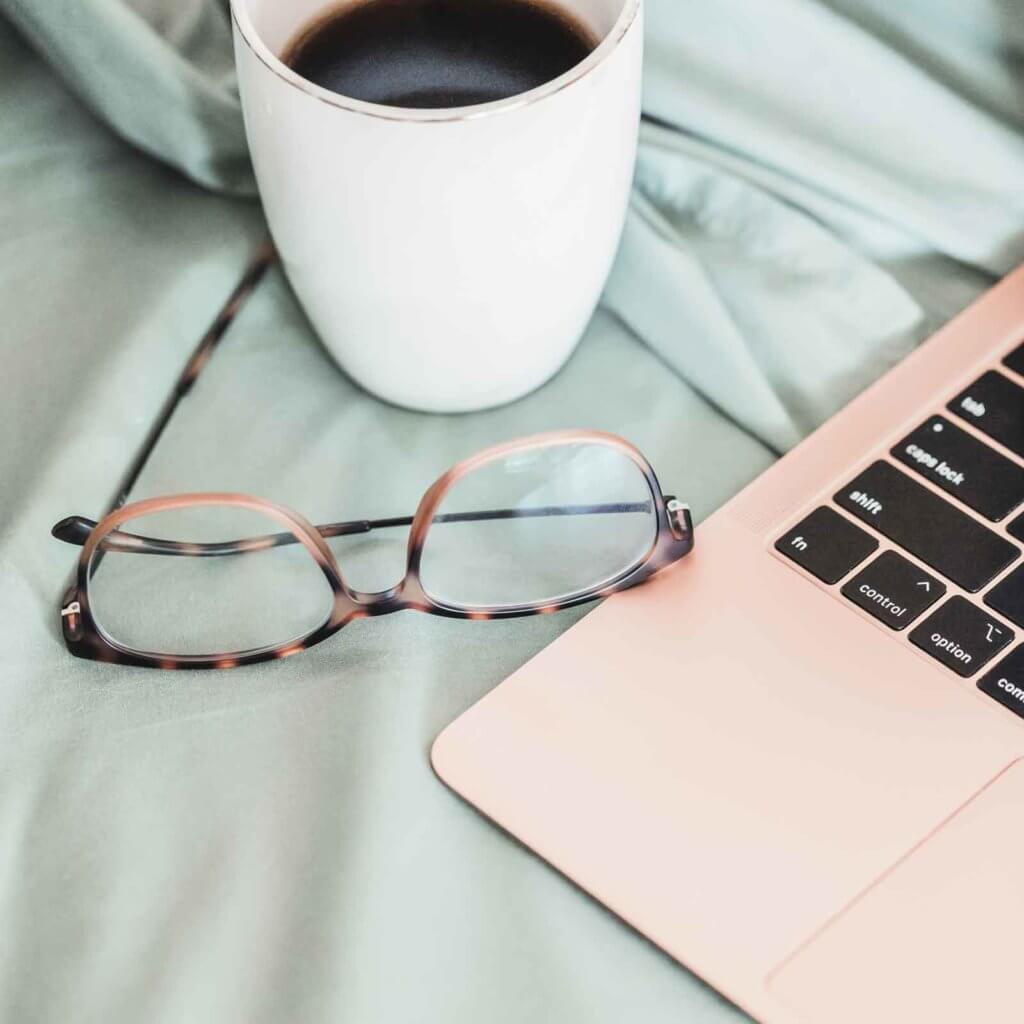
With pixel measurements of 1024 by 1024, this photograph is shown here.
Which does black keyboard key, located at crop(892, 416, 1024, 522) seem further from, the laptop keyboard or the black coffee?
the black coffee

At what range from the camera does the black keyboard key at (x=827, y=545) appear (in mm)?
352

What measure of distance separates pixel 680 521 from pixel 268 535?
12cm

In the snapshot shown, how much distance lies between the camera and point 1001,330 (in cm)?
40

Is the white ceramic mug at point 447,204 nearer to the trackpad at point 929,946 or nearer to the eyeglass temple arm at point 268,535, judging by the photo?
the eyeglass temple arm at point 268,535

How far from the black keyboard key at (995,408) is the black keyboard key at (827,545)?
0.17ft

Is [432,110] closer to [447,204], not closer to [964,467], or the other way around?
[447,204]

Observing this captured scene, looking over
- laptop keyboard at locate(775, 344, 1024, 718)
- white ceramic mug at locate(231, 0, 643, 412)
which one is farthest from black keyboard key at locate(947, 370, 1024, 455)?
white ceramic mug at locate(231, 0, 643, 412)

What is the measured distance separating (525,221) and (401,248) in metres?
0.03

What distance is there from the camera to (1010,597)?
0.34 m

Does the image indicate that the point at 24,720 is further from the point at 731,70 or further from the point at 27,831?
the point at 731,70

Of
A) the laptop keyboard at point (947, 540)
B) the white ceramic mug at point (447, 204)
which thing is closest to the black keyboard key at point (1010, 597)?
the laptop keyboard at point (947, 540)

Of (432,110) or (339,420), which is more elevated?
(432,110)

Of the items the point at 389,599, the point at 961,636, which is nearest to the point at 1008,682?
the point at 961,636

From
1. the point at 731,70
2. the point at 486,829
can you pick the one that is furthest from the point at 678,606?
the point at 731,70
